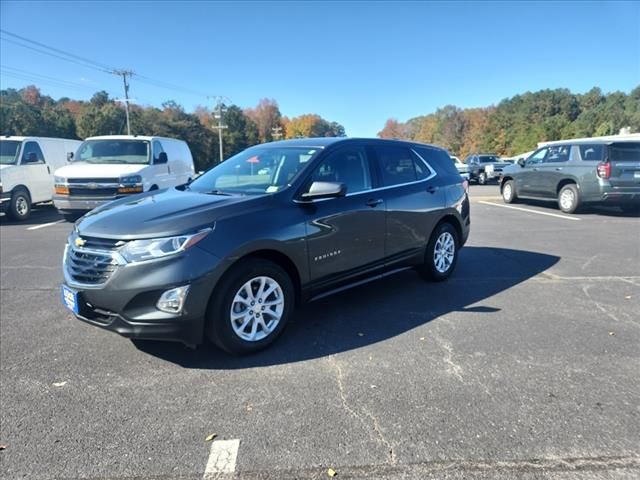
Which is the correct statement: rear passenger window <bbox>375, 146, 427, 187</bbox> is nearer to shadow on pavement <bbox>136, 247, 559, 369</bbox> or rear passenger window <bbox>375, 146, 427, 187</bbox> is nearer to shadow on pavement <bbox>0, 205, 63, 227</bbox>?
shadow on pavement <bbox>136, 247, 559, 369</bbox>

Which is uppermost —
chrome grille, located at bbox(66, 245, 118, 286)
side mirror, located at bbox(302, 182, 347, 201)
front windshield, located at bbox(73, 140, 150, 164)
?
front windshield, located at bbox(73, 140, 150, 164)

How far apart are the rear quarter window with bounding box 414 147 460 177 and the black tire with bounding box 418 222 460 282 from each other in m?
0.69

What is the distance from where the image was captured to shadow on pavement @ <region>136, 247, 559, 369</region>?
3.89m

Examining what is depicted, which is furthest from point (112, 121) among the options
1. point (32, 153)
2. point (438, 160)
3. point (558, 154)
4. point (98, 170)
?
point (438, 160)

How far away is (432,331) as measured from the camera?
4.37m

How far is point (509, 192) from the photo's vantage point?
51.2 feet

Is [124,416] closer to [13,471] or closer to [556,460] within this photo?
[13,471]

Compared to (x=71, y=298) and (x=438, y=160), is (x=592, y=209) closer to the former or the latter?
(x=438, y=160)

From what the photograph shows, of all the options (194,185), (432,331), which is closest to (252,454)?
(432,331)

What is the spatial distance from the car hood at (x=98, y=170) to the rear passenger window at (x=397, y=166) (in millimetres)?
7061

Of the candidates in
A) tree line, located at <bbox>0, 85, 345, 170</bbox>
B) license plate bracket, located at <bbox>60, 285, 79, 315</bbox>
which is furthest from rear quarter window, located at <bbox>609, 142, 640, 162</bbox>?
tree line, located at <bbox>0, 85, 345, 170</bbox>

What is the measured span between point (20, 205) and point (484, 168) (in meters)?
23.8

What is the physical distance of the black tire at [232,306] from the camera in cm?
356

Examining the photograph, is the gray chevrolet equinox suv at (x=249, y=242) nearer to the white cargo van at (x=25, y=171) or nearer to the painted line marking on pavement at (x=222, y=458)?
the painted line marking on pavement at (x=222, y=458)
